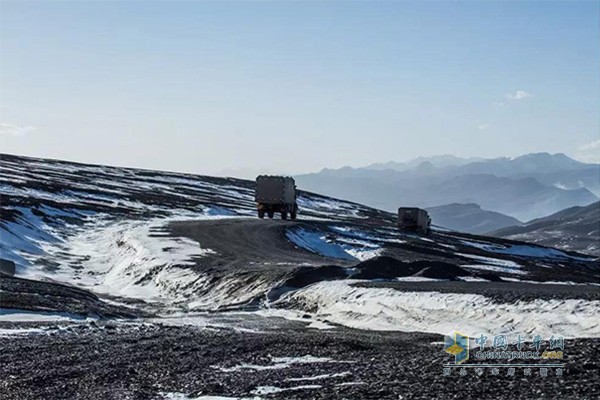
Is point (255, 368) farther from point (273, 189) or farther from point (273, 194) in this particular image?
point (273, 194)

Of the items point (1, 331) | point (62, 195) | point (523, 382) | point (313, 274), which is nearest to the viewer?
point (523, 382)

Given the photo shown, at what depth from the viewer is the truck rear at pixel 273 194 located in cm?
7556

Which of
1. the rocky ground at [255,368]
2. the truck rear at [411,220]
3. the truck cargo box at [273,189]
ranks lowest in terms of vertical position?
the rocky ground at [255,368]

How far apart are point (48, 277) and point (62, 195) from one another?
4939 centimetres

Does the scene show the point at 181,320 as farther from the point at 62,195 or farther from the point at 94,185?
the point at 94,185

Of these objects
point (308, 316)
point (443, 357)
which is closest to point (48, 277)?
point (308, 316)

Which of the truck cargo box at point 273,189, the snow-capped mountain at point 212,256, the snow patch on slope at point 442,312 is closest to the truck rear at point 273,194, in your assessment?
the truck cargo box at point 273,189

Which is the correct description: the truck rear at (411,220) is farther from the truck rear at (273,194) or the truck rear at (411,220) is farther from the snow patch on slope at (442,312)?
the snow patch on slope at (442,312)

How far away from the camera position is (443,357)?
16125mm

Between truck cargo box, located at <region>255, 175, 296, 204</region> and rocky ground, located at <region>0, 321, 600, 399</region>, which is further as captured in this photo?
truck cargo box, located at <region>255, 175, 296, 204</region>

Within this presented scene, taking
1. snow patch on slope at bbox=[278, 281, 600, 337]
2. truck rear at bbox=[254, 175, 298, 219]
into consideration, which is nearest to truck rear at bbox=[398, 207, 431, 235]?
truck rear at bbox=[254, 175, 298, 219]

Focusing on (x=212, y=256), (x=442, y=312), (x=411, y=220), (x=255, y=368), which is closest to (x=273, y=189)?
(x=411, y=220)

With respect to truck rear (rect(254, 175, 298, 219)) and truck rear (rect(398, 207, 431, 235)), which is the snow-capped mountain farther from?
truck rear (rect(398, 207, 431, 235))

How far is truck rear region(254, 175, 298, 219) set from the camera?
75.6 meters
